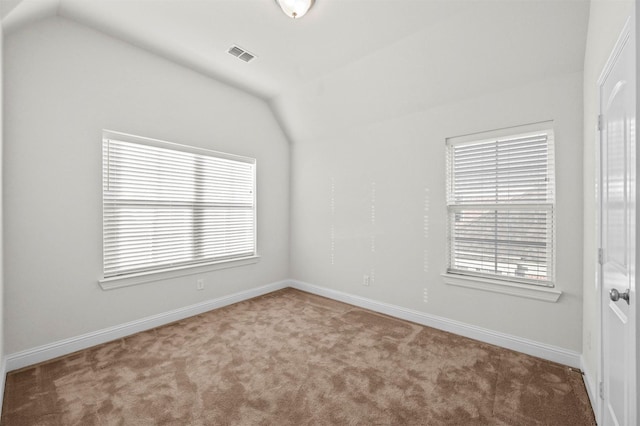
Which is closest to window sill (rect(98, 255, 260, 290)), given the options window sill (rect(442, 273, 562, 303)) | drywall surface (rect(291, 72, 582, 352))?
drywall surface (rect(291, 72, 582, 352))

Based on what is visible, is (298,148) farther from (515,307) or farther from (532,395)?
(532,395)

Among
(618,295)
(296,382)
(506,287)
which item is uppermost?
(618,295)

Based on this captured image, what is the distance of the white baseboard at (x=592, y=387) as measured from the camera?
176 cm

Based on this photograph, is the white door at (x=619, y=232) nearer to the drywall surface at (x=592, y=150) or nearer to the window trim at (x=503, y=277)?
the drywall surface at (x=592, y=150)

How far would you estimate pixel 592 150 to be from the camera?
6.67 feet

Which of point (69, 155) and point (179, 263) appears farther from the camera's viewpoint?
point (179, 263)

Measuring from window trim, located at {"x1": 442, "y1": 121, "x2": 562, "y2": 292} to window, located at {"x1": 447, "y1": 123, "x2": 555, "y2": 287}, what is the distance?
0.01m

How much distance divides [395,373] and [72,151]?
338 cm

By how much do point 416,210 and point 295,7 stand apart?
7.62 ft

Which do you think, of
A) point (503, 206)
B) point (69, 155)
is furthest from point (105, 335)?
point (503, 206)

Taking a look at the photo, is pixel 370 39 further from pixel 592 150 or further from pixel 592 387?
pixel 592 387

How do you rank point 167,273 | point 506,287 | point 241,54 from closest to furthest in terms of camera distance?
point 506,287 → point 241,54 → point 167,273

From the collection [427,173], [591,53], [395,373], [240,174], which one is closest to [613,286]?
[395,373]

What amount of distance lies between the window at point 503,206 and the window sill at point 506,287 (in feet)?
0.24
